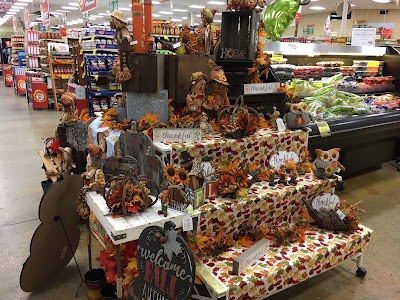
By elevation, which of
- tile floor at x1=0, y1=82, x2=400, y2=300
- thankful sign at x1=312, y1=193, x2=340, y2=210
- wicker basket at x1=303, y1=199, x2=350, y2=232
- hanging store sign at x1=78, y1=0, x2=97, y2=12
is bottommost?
tile floor at x1=0, y1=82, x2=400, y2=300

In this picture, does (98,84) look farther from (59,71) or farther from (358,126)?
(358,126)

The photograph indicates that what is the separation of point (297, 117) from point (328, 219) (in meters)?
0.85

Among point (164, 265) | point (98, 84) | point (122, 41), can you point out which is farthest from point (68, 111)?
point (98, 84)

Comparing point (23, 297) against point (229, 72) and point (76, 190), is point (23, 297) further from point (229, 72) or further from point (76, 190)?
point (229, 72)

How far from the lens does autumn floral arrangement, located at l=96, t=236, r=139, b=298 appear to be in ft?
6.14

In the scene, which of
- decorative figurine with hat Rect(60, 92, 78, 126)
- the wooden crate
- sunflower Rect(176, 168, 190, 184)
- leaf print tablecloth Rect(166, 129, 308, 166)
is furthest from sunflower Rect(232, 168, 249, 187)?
decorative figurine with hat Rect(60, 92, 78, 126)

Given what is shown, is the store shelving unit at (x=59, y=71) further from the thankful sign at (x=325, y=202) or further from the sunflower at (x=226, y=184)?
the thankful sign at (x=325, y=202)

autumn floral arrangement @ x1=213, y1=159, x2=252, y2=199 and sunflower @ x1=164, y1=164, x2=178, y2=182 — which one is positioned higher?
sunflower @ x1=164, y1=164, x2=178, y2=182

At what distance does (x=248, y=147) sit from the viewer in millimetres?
2494

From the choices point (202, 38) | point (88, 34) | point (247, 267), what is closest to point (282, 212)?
point (247, 267)

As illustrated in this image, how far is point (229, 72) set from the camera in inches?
113

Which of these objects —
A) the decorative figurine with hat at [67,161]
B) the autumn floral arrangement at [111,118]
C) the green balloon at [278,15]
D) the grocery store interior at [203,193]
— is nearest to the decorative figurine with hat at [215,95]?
the grocery store interior at [203,193]

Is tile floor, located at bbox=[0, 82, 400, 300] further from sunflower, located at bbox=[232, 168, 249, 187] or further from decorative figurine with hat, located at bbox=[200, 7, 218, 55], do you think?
decorative figurine with hat, located at bbox=[200, 7, 218, 55]

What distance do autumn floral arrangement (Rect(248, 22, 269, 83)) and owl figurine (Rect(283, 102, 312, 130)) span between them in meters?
0.38
